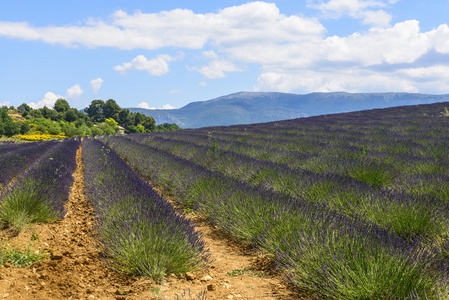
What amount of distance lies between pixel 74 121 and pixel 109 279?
68.7 meters

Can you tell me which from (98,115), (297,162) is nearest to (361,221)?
(297,162)

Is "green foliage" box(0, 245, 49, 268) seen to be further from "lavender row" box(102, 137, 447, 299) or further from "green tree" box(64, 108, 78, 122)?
"green tree" box(64, 108, 78, 122)

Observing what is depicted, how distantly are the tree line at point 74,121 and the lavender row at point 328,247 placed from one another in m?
47.9

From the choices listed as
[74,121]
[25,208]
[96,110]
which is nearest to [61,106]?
[96,110]

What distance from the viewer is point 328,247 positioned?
2.15 m

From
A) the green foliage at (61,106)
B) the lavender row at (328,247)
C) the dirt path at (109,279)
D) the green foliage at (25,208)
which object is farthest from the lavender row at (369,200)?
the green foliage at (61,106)

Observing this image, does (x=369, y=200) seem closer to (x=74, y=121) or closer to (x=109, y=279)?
(x=109, y=279)

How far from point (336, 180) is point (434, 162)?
2256 millimetres

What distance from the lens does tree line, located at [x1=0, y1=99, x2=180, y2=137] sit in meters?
45.4

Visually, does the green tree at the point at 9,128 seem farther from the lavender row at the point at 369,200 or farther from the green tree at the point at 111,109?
the lavender row at the point at 369,200

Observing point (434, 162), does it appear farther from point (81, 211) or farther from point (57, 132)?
point (57, 132)

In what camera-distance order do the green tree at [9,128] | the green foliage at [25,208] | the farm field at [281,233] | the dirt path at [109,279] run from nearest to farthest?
the farm field at [281,233], the dirt path at [109,279], the green foliage at [25,208], the green tree at [9,128]

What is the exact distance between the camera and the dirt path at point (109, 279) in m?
2.14

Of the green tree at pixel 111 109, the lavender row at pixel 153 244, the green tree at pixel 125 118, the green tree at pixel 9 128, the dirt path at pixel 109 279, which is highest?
the green tree at pixel 111 109
